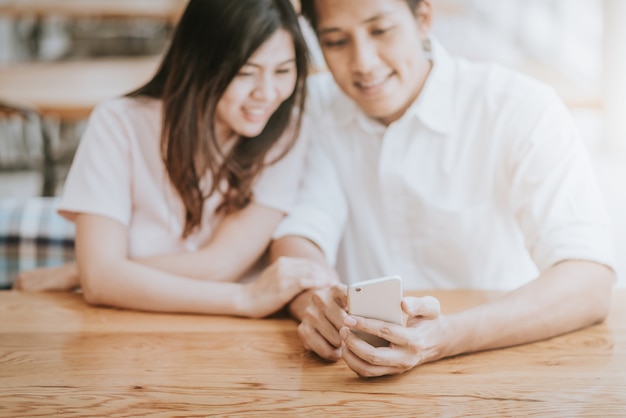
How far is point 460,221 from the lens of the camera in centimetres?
140

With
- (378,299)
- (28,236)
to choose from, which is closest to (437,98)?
(378,299)

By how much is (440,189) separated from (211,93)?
478mm

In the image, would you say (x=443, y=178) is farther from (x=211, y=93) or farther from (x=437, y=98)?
(x=211, y=93)

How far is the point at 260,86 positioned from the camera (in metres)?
1.30

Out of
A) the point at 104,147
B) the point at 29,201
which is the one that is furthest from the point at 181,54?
the point at 29,201

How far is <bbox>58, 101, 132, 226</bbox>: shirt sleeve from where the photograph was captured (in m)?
1.27

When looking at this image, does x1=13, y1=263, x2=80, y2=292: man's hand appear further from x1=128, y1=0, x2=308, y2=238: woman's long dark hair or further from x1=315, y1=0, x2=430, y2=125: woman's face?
x1=315, y1=0, x2=430, y2=125: woman's face

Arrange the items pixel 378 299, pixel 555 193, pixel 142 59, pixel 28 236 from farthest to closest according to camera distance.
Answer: pixel 142 59
pixel 28 236
pixel 555 193
pixel 378 299

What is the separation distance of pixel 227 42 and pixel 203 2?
0.08 m

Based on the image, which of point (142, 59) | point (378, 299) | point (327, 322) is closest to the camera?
point (378, 299)

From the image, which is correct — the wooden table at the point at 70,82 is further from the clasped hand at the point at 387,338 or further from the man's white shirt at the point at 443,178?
the clasped hand at the point at 387,338

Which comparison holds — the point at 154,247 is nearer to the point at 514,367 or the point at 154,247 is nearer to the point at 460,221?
the point at 460,221

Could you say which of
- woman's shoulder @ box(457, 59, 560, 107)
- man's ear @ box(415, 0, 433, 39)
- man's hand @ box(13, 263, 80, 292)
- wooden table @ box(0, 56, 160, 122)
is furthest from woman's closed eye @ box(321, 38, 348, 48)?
wooden table @ box(0, 56, 160, 122)

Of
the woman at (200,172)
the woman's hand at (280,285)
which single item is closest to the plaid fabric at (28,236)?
the woman at (200,172)
